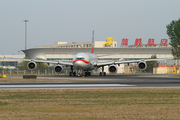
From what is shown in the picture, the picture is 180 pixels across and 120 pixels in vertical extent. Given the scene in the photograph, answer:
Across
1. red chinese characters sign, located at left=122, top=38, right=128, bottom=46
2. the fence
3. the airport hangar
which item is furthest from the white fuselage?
red chinese characters sign, located at left=122, top=38, right=128, bottom=46

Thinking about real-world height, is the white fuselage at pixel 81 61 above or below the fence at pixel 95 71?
above

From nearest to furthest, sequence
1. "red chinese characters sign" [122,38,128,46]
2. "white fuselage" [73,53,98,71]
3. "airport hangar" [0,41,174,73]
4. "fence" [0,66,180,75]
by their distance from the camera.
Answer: "white fuselage" [73,53,98,71] < "fence" [0,66,180,75] < "airport hangar" [0,41,174,73] < "red chinese characters sign" [122,38,128,46]

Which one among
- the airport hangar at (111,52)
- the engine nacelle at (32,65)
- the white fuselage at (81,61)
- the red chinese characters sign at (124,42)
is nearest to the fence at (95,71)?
the airport hangar at (111,52)

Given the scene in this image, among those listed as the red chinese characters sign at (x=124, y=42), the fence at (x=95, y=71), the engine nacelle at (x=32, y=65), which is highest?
the red chinese characters sign at (x=124, y=42)

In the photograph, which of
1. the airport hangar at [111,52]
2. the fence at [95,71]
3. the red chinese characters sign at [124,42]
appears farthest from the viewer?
the red chinese characters sign at [124,42]

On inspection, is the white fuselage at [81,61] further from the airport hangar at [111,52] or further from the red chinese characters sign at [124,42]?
the red chinese characters sign at [124,42]

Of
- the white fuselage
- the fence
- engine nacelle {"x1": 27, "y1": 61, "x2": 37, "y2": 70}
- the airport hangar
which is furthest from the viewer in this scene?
the airport hangar

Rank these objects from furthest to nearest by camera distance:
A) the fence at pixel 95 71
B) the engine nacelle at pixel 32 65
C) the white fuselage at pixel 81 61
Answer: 1. the fence at pixel 95 71
2. the engine nacelle at pixel 32 65
3. the white fuselage at pixel 81 61

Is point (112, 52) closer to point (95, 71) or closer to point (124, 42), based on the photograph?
point (124, 42)

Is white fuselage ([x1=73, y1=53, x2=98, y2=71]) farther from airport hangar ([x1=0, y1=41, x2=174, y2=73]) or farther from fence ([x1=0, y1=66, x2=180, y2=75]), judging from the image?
airport hangar ([x1=0, y1=41, x2=174, y2=73])

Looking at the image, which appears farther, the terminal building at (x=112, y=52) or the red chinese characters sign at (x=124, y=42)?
the red chinese characters sign at (x=124, y=42)

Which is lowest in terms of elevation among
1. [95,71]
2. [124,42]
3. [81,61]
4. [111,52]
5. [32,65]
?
[95,71]

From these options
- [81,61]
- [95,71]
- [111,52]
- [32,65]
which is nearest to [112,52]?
[111,52]

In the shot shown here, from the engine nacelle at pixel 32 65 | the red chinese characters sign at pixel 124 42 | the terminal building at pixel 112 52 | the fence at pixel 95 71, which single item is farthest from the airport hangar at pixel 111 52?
the engine nacelle at pixel 32 65
